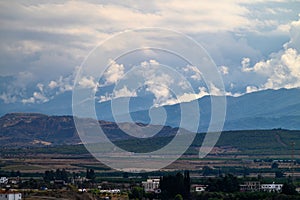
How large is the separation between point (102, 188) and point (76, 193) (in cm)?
1544

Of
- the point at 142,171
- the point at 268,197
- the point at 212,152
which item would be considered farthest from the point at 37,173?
the point at 212,152

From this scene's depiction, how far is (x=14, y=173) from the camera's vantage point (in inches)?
4951

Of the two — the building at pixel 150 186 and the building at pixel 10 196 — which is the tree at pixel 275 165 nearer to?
the building at pixel 150 186

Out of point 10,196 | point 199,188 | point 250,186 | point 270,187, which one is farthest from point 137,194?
point 270,187

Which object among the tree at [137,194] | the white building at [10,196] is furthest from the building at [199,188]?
the white building at [10,196]

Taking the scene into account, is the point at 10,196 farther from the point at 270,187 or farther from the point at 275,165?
the point at 275,165

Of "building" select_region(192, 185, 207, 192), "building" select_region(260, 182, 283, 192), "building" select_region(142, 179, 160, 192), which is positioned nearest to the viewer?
"building" select_region(192, 185, 207, 192)

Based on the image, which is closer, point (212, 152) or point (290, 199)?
point (290, 199)

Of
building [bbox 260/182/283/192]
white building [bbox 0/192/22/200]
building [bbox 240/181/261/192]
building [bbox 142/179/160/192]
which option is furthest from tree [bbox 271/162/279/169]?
white building [bbox 0/192/22/200]

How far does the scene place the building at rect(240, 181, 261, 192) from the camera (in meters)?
92.1

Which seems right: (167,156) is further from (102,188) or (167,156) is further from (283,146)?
(102,188)

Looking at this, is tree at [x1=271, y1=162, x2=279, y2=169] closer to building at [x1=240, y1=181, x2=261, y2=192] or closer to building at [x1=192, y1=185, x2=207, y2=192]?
building at [x1=240, y1=181, x2=261, y2=192]

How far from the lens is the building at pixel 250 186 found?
9206cm

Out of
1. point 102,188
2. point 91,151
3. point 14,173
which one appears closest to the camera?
point 102,188
